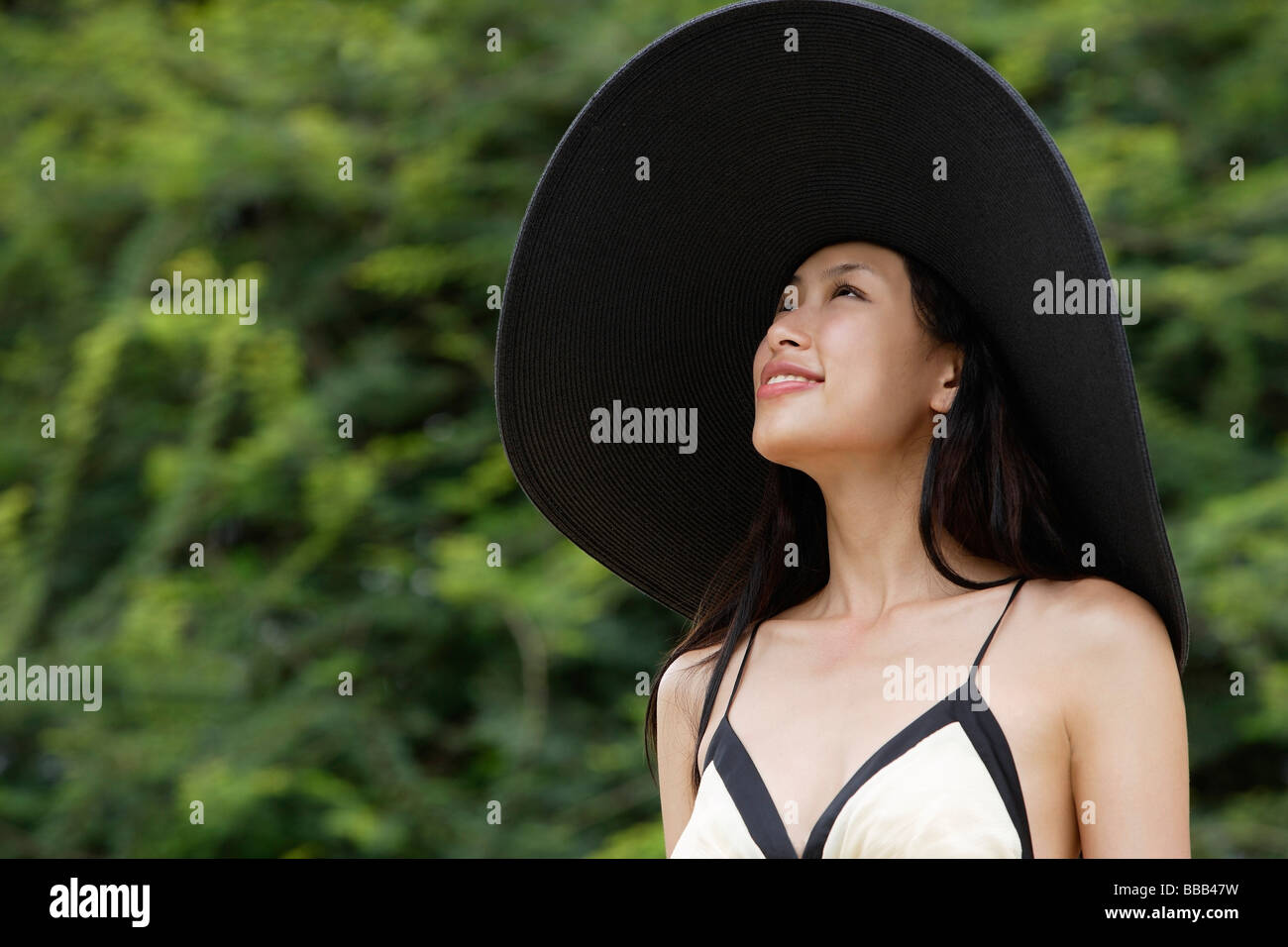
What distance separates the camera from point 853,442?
61.9 inches

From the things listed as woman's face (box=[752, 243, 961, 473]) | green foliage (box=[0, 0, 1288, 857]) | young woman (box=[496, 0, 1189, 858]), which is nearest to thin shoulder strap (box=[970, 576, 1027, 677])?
young woman (box=[496, 0, 1189, 858])

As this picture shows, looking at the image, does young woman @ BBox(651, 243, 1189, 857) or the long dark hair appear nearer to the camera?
young woman @ BBox(651, 243, 1189, 857)

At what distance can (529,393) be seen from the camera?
1.72 meters

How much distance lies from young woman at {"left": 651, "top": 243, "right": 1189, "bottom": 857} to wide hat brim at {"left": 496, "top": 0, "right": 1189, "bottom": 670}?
64 millimetres

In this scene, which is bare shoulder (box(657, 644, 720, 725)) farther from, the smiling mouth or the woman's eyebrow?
the woman's eyebrow

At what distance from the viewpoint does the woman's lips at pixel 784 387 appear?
156 centimetres

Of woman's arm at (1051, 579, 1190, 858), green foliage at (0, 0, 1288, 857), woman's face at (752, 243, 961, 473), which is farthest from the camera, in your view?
green foliage at (0, 0, 1288, 857)

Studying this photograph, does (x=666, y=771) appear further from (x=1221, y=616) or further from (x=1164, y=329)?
(x=1164, y=329)

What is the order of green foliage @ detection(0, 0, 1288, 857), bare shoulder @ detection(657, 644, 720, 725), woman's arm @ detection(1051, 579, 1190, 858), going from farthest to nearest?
green foliage @ detection(0, 0, 1288, 857) → bare shoulder @ detection(657, 644, 720, 725) → woman's arm @ detection(1051, 579, 1190, 858)

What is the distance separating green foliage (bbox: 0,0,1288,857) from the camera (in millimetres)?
3949

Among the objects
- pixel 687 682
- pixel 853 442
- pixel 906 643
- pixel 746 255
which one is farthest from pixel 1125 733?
pixel 746 255

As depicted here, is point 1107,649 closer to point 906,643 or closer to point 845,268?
point 906,643

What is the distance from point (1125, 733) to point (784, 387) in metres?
0.50

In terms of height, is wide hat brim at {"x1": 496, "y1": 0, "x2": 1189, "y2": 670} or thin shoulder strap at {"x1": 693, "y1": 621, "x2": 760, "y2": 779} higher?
wide hat brim at {"x1": 496, "y1": 0, "x2": 1189, "y2": 670}
